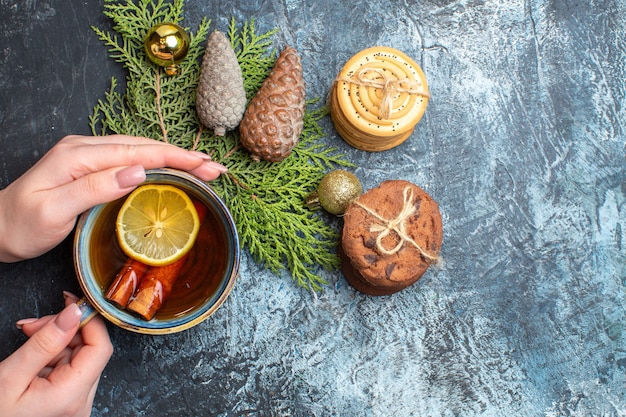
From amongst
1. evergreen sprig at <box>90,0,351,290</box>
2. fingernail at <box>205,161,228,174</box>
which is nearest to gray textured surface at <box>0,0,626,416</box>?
evergreen sprig at <box>90,0,351,290</box>

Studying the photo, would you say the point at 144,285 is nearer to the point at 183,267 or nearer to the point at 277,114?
the point at 183,267

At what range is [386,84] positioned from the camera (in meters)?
1.24

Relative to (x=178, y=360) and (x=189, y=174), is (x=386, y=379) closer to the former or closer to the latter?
(x=178, y=360)

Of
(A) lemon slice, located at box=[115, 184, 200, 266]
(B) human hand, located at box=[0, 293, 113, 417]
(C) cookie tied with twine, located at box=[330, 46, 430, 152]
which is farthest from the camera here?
(C) cookie tied with twine, located at box=[330, 46, 430, 152]

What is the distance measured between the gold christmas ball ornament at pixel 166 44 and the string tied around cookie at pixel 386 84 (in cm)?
35

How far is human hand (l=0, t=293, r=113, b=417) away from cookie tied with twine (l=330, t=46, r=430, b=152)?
0.69m

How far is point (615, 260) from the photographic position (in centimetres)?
141

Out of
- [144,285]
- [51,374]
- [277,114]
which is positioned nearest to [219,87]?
[277,114]

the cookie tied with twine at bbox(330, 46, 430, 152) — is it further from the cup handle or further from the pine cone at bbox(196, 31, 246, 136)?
the cup handle

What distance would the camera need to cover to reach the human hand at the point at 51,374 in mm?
1041

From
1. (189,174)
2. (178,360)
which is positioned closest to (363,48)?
(189,174)

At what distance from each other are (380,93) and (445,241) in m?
0.39

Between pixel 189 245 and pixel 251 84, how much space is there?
0.41m

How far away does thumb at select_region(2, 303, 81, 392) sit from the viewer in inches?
41.1
